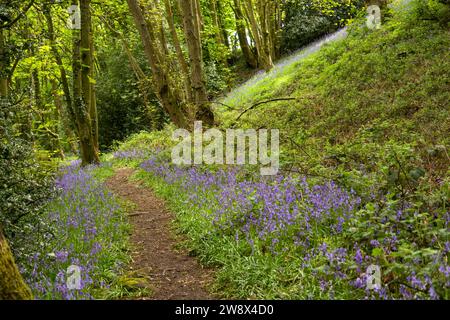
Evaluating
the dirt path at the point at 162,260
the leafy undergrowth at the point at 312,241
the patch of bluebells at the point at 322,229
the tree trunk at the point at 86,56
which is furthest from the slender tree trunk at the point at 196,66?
the leafy undergrowth at the point at 312,241

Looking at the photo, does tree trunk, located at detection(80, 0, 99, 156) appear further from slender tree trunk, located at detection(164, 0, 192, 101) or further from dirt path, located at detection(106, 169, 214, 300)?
dirt path, located at detection(106, 169, 214, 300)

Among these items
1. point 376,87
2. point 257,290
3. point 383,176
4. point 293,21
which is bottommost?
point 257,290

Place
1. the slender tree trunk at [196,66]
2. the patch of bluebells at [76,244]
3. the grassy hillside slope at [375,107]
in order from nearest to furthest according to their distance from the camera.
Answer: the patch of bluebells at [76,244]
the grassy hillside slope at [375,107]
the slender tree trunk at [196,66]

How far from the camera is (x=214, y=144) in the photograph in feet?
41.9

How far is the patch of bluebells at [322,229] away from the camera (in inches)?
161

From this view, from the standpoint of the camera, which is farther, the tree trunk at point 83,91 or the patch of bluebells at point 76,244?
the tree trunk at point 83,91

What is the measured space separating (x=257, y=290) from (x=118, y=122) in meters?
25.0

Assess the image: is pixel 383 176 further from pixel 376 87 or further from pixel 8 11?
pixel 8 11

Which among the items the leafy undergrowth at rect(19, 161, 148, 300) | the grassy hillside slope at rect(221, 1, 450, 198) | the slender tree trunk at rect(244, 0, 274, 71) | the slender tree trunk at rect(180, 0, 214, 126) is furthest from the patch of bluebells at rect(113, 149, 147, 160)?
the slender tree trunk at rect(244, 0, 274, 71)

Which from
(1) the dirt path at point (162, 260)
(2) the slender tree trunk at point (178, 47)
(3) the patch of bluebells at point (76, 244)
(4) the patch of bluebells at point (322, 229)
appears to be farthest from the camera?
(2) the slender tree trunk at point (178, 47)

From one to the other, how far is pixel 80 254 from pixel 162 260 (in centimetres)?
138

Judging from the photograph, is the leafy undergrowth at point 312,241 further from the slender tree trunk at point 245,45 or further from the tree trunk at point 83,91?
the slender tree trunk at point 245,45

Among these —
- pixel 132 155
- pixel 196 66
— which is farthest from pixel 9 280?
pixel 132 155
